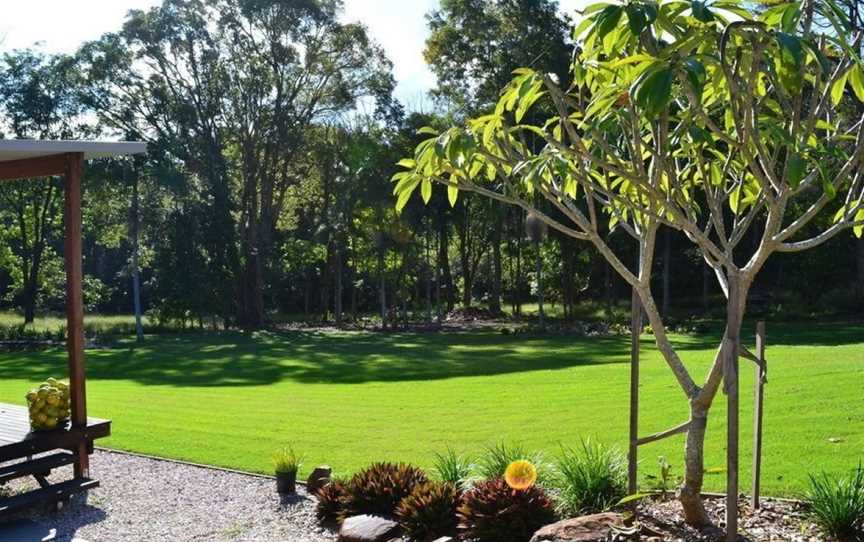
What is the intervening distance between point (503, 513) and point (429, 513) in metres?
0.61

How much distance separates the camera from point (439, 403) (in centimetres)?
1278

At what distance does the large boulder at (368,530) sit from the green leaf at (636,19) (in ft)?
11.8

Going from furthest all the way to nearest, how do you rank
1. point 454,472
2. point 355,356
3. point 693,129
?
1. point 355,356
2. point 454,472
3. point 693,129

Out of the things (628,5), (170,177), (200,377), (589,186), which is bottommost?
(200,377)

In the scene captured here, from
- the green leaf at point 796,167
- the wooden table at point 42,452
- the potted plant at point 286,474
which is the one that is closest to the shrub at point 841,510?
the green leaf at point 796,167

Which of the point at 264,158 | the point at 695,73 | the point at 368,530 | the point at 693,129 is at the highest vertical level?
the point at 264,158

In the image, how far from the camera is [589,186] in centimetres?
503

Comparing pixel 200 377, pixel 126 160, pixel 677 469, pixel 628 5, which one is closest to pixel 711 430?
pixel 677 469

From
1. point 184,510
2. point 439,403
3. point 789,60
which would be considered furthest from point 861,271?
point 789,60

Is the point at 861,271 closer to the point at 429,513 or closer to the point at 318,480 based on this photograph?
the point at 318,480

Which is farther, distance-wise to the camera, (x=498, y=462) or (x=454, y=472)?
(x=454, y=472)

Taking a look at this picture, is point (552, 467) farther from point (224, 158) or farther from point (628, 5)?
point (224, 158)

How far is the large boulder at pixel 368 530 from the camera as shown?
5.59 meters

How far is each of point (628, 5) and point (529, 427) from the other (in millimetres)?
6950
